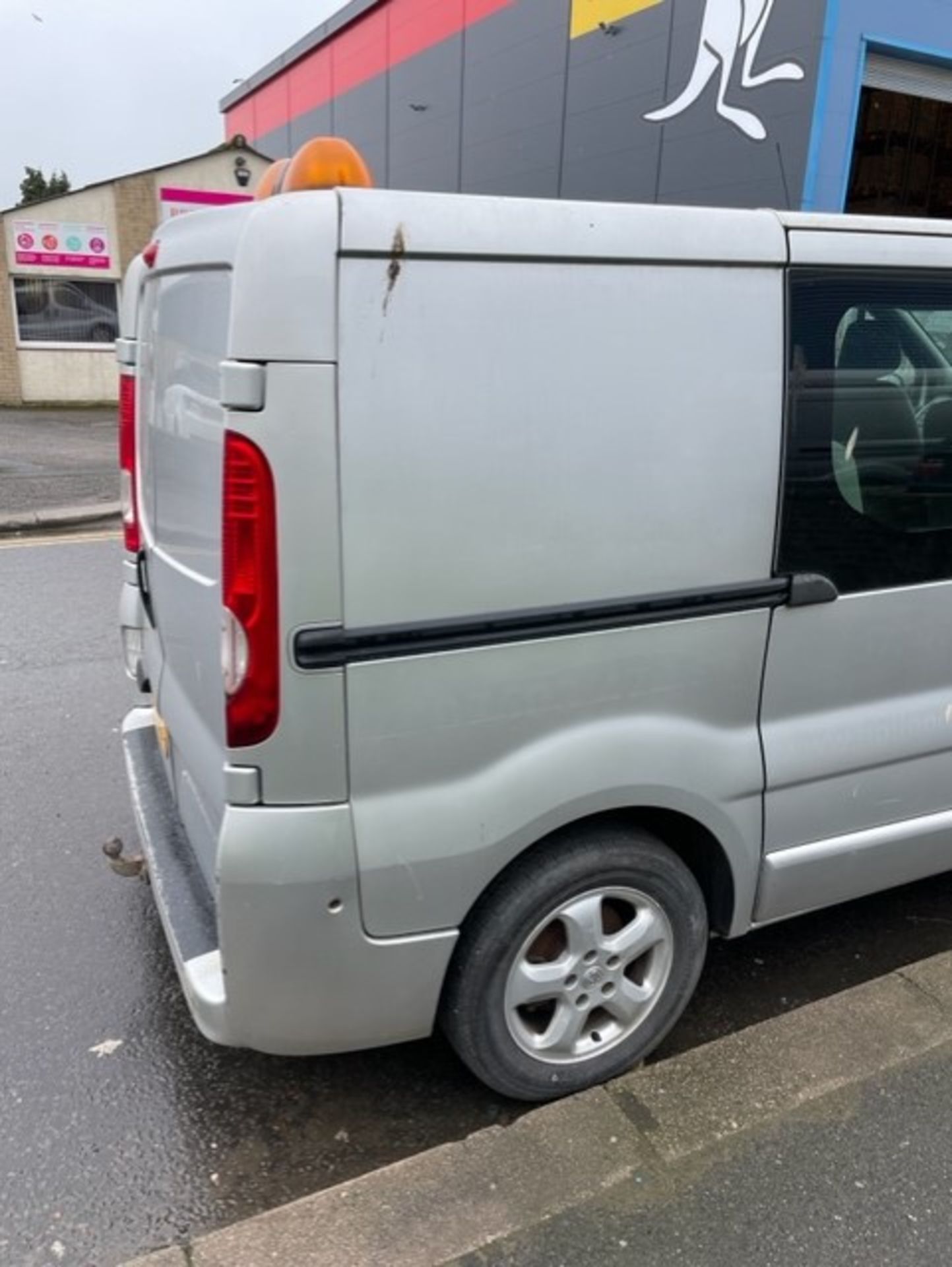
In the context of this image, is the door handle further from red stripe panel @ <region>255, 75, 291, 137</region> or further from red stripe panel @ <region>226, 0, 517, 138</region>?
red stripe panel @ <region>255, 75, 291, 137</region>

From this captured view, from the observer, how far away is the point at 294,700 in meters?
1.81

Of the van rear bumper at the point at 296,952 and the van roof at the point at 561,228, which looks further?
the van rear bumper at the point at 296,952

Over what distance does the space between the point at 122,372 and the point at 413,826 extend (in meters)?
1.88

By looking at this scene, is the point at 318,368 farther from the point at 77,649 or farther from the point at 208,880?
the point at 77,649

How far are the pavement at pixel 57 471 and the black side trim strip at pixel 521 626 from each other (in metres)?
7.73

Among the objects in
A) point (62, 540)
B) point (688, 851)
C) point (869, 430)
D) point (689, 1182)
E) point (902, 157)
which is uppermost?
point (902, 157)

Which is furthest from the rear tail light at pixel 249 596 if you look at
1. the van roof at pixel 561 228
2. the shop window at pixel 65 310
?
the shop window at pixel 65 310

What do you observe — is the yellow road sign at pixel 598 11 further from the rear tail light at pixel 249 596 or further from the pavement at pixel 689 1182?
the pavement at pixel 689 1182

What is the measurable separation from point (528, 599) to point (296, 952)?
2.71 feet

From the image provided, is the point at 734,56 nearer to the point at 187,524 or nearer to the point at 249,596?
the point at 187,524

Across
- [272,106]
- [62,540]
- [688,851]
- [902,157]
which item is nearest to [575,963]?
[688,851]

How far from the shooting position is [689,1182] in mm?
2055

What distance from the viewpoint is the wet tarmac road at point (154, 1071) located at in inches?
83.2

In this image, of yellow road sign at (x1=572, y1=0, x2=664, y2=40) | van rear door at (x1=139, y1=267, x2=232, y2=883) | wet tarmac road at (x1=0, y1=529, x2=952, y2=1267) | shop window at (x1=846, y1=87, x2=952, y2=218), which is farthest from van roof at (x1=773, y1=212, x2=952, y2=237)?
yellow road sign at (x1=572, y1=0, x2=664, y2=40)
